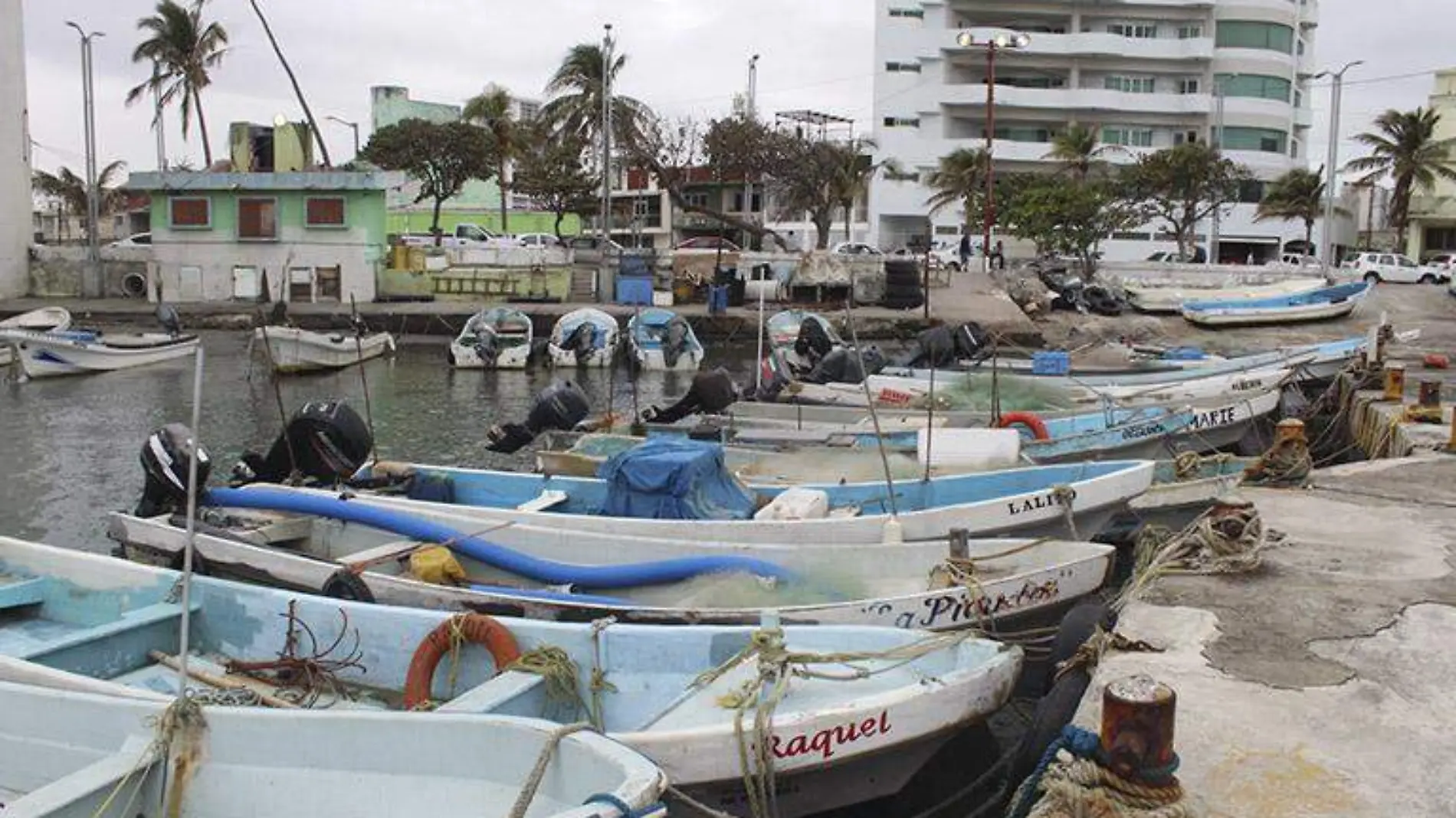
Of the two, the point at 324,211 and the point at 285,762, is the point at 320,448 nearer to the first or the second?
the point at 285,762

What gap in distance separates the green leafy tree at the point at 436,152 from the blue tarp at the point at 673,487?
1671 inches

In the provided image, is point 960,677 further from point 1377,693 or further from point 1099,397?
point 1099,397

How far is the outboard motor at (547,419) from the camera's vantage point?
46.2 ft

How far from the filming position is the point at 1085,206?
4238 centimetres

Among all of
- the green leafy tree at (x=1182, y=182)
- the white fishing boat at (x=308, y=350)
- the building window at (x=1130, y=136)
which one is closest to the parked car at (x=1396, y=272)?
the green leafy tree at (x=1182, y=182)

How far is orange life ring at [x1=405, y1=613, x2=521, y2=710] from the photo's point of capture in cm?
664

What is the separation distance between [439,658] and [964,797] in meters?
3.16

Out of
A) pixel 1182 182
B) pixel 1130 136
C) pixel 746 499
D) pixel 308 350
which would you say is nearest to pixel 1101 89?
pixel 1130 136

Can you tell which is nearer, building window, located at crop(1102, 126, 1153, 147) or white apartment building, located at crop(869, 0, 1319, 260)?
white apartment building, located at crop(869, 0, 1319, 260)

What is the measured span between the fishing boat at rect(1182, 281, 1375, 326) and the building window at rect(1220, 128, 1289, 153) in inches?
1168

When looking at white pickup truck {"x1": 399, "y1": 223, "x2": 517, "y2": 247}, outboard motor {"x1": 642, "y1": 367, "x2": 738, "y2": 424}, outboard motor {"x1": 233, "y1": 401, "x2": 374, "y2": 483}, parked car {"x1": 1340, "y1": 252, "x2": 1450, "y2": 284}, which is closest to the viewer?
outboard motor {"x1": 233, "y1": 401, "x2": 374, "y2": 483}

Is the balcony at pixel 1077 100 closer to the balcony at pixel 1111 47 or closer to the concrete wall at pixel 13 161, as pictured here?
the balcony at pixel 1111 47

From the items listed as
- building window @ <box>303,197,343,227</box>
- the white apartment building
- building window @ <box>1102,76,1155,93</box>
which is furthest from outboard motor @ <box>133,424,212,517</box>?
building window @ <box>1102,76,1155,93</box>

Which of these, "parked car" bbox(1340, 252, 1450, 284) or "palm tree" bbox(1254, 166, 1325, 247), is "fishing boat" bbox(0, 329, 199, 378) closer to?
"parked car" bbox(1340, 252, 1450, 284)
